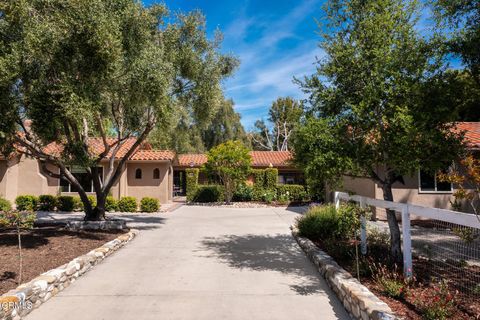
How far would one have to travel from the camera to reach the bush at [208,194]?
24.6 m

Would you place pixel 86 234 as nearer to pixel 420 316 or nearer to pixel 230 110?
pixel 420 316

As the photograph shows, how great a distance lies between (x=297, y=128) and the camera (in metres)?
6.97

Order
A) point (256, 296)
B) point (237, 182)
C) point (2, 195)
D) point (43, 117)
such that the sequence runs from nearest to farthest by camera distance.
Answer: point (256, 296) → point (43, 117) → point (2, 195) → point (237, 182)

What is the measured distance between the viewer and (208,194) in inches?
977

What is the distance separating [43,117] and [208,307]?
648cm

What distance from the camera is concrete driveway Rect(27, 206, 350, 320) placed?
16.7ft

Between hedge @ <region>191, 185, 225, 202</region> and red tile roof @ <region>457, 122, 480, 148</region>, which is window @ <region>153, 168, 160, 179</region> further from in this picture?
red tile roof @ <region>457, 122, 480, 148</region>

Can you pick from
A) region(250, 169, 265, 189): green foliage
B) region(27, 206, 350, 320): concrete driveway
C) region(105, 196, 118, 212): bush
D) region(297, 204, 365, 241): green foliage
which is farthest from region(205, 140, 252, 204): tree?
region(27, 206, 350, 320): concrete driveway

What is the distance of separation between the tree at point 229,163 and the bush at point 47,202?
9162 millimetres

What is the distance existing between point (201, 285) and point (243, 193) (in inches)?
729

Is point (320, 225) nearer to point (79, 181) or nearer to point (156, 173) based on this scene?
point (156, 173)

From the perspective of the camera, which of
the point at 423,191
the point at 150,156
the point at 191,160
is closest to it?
the point at 423,191

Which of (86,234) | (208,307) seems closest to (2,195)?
(86,234)

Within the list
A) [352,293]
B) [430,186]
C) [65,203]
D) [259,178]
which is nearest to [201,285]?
[352,293]
